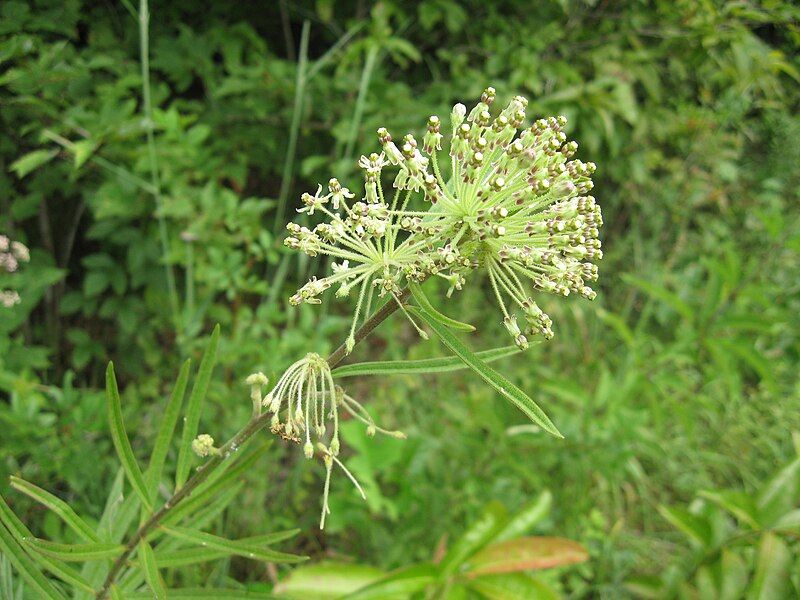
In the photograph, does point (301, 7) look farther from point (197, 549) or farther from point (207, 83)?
point (197, 549)

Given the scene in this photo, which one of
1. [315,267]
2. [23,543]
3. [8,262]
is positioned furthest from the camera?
[315,267]

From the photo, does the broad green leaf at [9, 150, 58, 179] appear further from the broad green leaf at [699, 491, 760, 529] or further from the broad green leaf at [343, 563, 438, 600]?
the broad green leaf at [699, 491, 760, 529]

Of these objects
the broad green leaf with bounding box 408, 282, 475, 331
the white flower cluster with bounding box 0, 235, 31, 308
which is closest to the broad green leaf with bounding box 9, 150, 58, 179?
the white flower cluster with bounding box 0, 235, 31, 308

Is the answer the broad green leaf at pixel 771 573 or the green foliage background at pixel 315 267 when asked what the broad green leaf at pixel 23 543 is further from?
the broad green leaf at pixel 771 573

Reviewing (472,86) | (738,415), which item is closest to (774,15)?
(472,86)

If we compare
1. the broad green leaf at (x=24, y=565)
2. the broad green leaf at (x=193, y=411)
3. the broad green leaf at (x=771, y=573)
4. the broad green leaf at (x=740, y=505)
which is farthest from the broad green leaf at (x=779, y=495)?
the broad green leaf at (x=24, y=565)

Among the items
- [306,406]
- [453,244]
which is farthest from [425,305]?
[306,406]

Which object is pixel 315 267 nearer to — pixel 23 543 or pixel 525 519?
pixel 525 519
